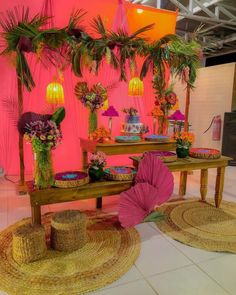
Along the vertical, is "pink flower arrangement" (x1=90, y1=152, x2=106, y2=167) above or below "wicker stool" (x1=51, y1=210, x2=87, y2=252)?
above

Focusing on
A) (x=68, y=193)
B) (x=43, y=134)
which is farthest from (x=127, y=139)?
(x=43, y=134)

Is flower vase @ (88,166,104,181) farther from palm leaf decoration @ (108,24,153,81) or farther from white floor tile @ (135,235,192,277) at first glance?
palm leaf decoration @ (108,24,153,81)

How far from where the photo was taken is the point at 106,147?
346 centimetres

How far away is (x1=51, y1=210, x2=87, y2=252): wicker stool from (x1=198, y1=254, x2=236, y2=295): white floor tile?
1.01 m

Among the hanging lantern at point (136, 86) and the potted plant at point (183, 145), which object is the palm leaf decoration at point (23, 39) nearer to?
Result: the hanging lantern at point (136, 86)

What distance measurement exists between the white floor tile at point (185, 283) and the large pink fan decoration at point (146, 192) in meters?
0.68

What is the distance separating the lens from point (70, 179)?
2.38m

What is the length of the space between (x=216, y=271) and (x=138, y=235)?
2.52 feet

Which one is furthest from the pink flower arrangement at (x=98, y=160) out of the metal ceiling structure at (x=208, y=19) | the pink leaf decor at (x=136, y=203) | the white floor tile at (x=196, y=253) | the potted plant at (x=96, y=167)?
the metal ceiling structure at (x=208, y=19)

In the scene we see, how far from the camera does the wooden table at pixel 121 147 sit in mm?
3461

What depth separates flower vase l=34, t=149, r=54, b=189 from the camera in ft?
7.41

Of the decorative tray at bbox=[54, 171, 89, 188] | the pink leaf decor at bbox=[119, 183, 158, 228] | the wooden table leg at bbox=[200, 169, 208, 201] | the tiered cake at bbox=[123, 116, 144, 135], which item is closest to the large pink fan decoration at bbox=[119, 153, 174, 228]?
the pink leaf decor at bbox=[119, 183, 158, 228]

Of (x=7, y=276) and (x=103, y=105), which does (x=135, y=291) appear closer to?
(x=7, y=276)

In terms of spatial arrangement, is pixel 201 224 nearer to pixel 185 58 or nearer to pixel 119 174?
pixel 119 174
